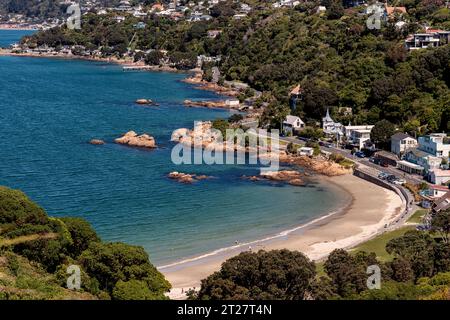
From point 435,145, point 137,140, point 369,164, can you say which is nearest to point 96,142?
point 137,140

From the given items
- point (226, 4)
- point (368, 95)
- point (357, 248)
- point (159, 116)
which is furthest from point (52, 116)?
point (226, 4)

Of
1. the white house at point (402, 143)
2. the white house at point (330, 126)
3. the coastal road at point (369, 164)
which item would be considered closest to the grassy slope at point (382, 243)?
the coastal road at point (369, 164)

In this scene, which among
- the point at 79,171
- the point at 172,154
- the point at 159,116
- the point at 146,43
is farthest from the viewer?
the point at 146,43

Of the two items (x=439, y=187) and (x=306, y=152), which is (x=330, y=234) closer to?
(x=439, y=187)

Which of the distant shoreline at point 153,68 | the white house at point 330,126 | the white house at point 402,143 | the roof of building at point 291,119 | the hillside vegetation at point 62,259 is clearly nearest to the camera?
the hillside vegetation at point 62,259

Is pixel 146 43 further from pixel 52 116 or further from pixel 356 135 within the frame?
pixel 356 135

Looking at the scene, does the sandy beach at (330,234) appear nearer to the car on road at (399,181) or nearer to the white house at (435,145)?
the car on road at (399,181)
